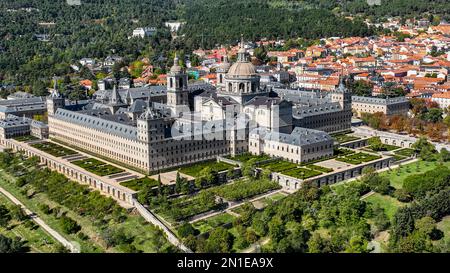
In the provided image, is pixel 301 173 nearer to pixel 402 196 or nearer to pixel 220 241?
pixel 402 196

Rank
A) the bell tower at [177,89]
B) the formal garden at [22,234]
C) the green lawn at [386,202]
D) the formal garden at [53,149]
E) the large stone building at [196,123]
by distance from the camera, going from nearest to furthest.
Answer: the formal garden at [22,234] → the green lawn at [386,202] → the large stone building at [196,123] → the formal garden at [53,149] → the bell tower at [177,89]

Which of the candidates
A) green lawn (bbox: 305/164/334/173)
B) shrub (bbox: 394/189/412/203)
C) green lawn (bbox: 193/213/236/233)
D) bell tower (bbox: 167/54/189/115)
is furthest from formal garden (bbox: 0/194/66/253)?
shrub (bbox: 394/189/412/203)

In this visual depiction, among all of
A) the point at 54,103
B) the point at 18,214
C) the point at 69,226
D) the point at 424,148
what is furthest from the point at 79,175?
the point at 424,148

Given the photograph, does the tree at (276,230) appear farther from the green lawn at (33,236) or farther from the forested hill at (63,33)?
the forested hill at (63,33)

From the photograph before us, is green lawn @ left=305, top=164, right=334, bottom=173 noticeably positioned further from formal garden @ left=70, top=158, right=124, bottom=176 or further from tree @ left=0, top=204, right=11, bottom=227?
tree @ left=0, top=204, right=11, bottom=227

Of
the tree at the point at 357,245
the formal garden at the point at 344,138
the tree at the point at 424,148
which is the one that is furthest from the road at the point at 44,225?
the tree at the point at 424,148

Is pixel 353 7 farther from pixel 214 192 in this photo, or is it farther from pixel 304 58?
pixel 214 192
